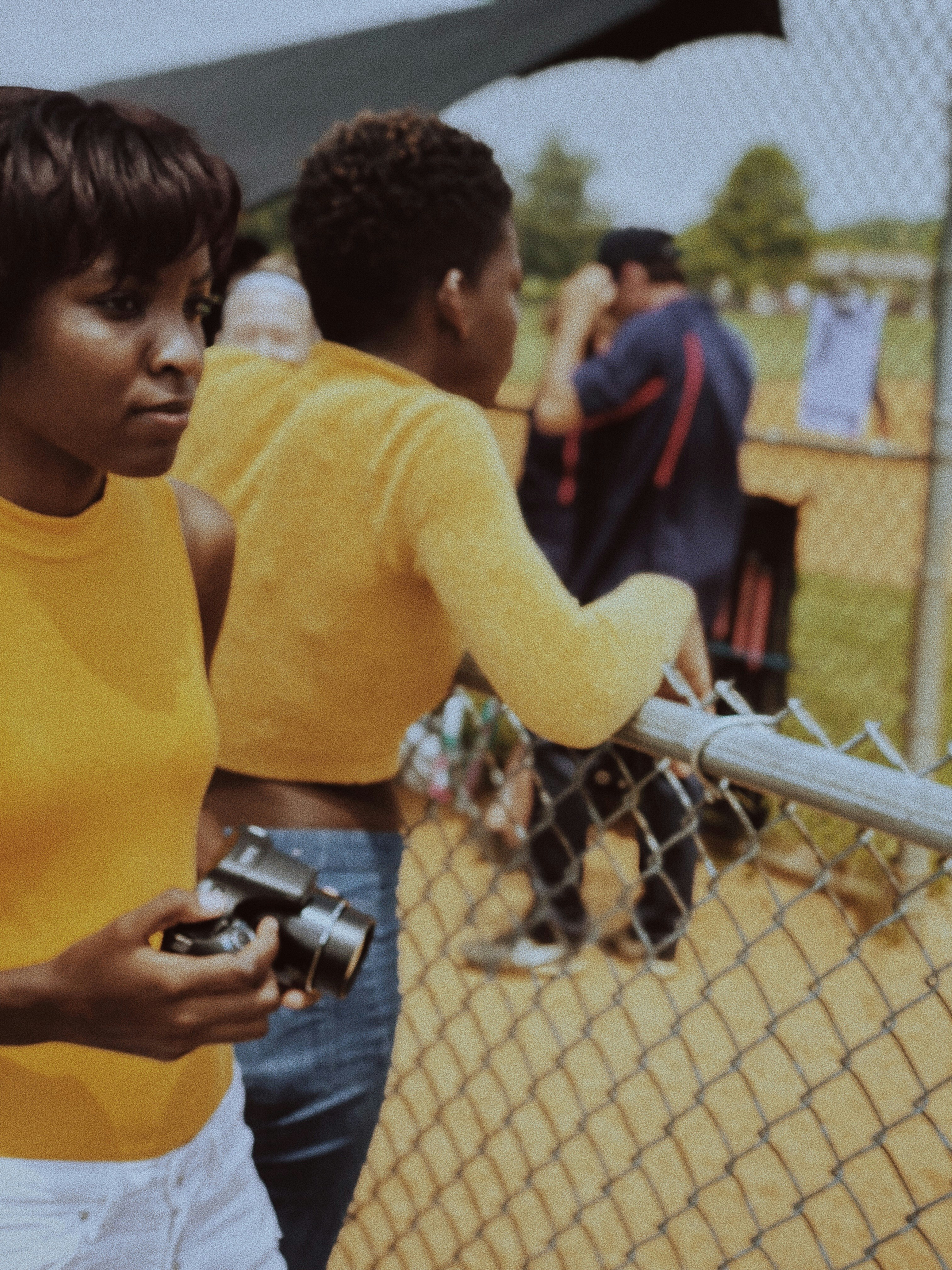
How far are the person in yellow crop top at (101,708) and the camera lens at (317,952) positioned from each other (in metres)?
0.02

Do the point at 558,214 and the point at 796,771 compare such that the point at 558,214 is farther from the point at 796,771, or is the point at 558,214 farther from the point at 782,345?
the point at 796,771

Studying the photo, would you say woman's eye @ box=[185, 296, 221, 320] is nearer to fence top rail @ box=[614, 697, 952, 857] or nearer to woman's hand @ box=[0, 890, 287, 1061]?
woman's hand @ box=[0, 890, 287, 1061]

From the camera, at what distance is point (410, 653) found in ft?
4.86

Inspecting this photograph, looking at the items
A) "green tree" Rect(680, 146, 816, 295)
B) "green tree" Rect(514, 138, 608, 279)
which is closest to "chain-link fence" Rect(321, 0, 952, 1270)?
"green tree" Rect(680, 146, 816, 295)

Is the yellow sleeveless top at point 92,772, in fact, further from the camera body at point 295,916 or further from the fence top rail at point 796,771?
the fence top rail at point 796,771

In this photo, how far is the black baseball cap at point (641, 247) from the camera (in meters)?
3.90

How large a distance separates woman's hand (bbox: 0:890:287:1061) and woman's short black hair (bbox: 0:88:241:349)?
19.4 inches

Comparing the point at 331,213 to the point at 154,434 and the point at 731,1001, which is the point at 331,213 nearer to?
the point at 154,434

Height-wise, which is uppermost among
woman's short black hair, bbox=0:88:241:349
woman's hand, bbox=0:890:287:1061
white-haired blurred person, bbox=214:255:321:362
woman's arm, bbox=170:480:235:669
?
woman's short black hair, bbox=0:88:241:349

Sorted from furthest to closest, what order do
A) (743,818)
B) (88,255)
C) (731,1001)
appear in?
1. (731,1001)
2. (743,818)
3. (88,255)

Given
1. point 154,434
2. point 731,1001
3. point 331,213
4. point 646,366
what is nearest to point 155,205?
point 154,434

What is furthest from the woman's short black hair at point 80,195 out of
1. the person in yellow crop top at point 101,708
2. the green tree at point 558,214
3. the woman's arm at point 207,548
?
the green tree at point 558,214

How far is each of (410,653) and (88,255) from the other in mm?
645

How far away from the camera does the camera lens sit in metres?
1.06
